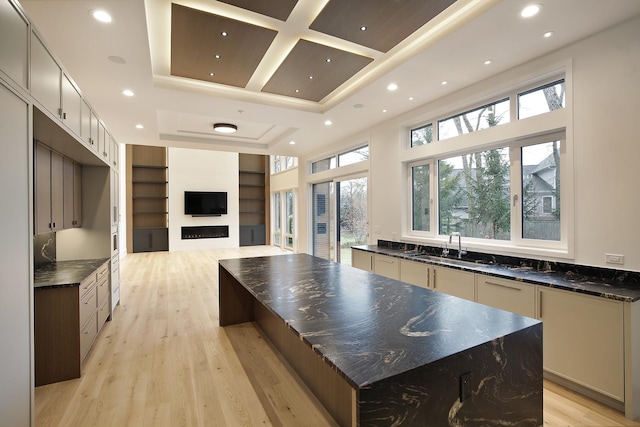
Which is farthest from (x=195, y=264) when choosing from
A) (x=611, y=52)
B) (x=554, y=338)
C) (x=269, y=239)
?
(x=611, y=52)

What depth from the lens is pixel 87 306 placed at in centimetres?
275

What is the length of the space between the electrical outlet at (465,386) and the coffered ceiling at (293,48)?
2.45 meters

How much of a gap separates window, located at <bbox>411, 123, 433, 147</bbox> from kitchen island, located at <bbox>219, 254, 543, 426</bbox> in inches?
114

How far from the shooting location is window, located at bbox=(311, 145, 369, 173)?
5.74 metres

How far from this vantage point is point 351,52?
315cm

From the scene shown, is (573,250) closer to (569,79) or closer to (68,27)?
(569,79)

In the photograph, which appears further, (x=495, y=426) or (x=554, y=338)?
(x=554, y=338)

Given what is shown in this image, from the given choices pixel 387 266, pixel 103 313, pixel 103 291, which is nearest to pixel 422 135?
pixel 387 266

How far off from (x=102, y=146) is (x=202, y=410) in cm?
302

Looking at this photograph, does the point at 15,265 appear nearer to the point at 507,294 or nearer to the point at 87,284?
the point at 87,284

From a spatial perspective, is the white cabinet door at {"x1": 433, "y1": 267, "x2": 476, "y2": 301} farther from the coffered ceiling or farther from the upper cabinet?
the upper cabinet

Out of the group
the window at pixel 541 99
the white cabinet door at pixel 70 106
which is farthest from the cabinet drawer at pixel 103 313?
the window at pixel 541 99

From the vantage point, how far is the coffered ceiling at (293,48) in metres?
2.31

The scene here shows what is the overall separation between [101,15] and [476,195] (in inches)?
159
